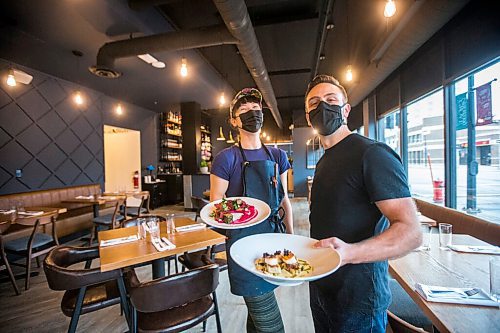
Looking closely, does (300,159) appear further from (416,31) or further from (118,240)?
(118,240)

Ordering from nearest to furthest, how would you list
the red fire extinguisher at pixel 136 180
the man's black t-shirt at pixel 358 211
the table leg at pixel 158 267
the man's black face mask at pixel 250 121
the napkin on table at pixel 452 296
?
the man's black t-shirt at pixel 358 211
the napkin on table at pixel 452 296
the man's black face mask at pixel 250 121
the table leg at pixel 158 267
the red fire extinguisher at pixel 136 180

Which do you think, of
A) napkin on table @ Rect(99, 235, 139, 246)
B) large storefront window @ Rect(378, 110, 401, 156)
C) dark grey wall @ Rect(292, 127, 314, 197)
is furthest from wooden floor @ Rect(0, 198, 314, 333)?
dark grey wall @ Rect(292, 127, 314, 197)

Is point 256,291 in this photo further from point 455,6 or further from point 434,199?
point 434,199

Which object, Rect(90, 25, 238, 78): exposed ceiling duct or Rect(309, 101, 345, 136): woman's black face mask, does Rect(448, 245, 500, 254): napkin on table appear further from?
Rect(90, 25, 238, 78): exposed ceiling duct

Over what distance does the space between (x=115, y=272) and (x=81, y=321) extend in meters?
1.22

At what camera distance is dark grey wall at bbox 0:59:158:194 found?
4.57m

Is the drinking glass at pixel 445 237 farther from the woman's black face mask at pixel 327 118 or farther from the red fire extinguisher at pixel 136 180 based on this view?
the red fire extinguisher at pixel 136 180

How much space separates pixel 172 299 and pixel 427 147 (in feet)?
14.5

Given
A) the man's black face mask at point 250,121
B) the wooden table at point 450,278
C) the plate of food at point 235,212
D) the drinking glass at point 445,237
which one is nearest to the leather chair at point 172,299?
the plate of food at point 235,212

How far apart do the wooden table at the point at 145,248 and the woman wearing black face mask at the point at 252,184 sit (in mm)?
633

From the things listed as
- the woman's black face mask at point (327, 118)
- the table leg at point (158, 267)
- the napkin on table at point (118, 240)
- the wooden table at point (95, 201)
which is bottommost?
the table leg at point (158, 267)

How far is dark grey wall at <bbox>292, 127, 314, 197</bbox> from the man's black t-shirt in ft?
30.0

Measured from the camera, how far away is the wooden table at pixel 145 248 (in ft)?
5.27

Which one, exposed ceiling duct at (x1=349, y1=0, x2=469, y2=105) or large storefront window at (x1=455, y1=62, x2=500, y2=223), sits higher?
exposed ceiling duct at (x1=349, y1=0, x2=469, y2=105)
